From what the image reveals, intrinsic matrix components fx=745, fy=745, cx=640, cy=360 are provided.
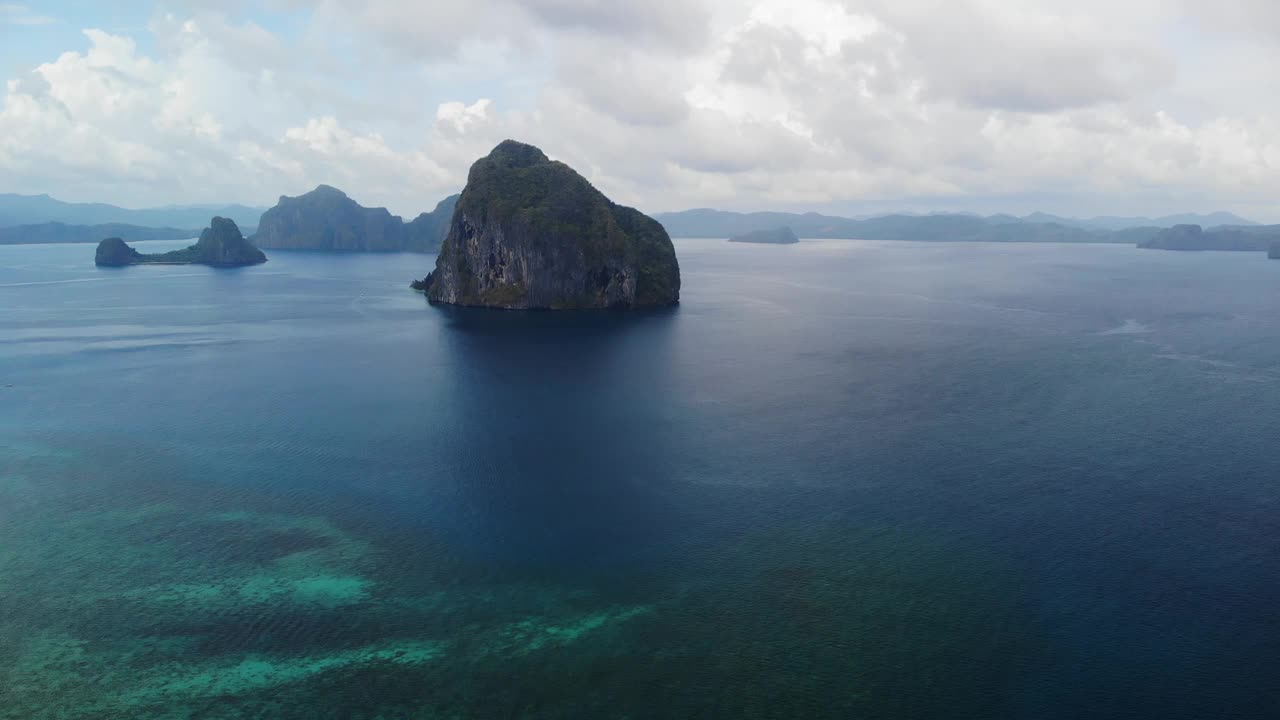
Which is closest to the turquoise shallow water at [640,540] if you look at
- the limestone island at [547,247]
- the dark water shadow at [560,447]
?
the dark water shadow at [560,447]

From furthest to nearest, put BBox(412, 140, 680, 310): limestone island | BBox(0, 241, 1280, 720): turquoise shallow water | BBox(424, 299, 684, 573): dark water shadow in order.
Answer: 1. BBox(412, 140, 680, 310): limestone island
2. BBox(424, 299, 684, 573): dark water shadow
3. BBox(0, 241, 1280, 720): turquoise shallow water

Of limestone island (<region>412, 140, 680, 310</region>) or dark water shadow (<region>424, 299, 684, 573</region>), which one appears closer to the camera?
dark water shadow (<region>424, 299, 684, 573</region>)

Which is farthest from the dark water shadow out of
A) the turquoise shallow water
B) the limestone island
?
the limestone island

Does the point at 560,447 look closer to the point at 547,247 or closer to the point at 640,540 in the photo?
the point at 640,540

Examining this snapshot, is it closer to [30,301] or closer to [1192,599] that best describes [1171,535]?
[1192,599]

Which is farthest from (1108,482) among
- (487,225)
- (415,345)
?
(487,225)

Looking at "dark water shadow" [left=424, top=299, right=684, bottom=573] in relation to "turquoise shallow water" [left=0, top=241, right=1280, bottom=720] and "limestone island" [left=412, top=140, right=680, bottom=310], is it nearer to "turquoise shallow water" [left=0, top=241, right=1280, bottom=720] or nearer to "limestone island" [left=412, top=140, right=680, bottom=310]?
"turquoise shallow water" [left=0, top=241, right=1280, bottom=720]

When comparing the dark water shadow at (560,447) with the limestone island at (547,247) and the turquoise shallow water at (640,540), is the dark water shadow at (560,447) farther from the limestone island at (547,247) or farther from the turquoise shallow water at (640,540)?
the limestone island at (547,247)
